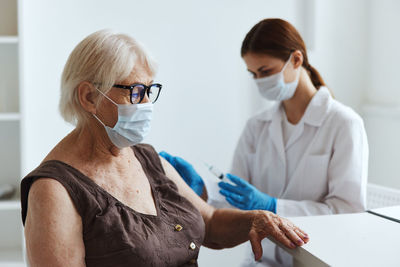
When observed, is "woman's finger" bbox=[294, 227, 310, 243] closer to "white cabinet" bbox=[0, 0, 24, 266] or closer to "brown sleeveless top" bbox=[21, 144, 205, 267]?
"brown sleeveless top" bbox=[21, 144, 205, 267]

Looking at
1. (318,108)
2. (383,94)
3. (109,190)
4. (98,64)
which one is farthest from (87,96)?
(383,94)

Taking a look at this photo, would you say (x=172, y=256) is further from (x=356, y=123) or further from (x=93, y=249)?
(x=356, y=123)

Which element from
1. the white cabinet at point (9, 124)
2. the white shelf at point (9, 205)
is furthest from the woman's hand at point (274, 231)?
the white cabinet at point (9, 124)

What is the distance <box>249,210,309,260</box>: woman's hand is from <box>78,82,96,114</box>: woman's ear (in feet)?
1.95

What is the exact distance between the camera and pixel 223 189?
2018 millimetres

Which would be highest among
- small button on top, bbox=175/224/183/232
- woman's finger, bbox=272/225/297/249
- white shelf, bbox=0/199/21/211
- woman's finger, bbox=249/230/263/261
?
woman's finger, bbox=272/225/297/249

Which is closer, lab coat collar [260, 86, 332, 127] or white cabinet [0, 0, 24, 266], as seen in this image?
lab coat collar [260, 86, 332, 127]

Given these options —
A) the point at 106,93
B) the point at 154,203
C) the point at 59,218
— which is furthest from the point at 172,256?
the point at 106,93

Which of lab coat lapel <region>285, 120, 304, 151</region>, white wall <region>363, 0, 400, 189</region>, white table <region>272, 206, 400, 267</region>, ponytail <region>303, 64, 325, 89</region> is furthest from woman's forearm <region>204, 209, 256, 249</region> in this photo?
white wall <region>363, 0, 400, 189</region>

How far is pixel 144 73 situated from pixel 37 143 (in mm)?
1364

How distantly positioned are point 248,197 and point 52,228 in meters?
0.94

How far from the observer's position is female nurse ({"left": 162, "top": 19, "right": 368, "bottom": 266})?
1.88 meters

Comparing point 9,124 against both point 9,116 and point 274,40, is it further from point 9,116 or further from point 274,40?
point 274,40

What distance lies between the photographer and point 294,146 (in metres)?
2.07
